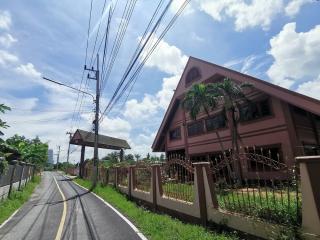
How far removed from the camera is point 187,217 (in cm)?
938

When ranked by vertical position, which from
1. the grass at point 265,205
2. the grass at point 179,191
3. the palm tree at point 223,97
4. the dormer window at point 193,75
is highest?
the dormer window at point 193,75

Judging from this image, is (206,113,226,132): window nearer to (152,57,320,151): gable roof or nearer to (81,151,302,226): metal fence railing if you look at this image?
(152,57,320,151): gable roof

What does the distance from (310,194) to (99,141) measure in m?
42.0

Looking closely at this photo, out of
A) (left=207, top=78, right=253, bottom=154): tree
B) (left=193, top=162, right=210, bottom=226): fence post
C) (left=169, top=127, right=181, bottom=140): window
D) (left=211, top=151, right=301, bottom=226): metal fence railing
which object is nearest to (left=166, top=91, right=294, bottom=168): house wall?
(left=207, top=78, right=253, bottom=154): tree

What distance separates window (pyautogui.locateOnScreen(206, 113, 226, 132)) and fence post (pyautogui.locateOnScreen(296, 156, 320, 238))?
18007mm

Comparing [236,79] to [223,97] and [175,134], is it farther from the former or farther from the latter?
[175,134]

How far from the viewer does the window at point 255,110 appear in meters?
19.2

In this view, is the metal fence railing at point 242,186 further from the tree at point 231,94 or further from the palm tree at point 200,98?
the tree at point 231,94

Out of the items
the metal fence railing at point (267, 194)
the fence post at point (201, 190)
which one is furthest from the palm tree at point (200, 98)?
the metal fence railing at point (267, 194)

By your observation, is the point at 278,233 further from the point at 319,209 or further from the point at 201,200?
the point at 201,200

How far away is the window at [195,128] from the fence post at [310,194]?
2101 centimetres

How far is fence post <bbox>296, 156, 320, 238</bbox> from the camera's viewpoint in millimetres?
4906

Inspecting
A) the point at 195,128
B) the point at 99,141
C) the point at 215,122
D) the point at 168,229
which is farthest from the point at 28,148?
the point at 168,229

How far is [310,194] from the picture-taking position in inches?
197
